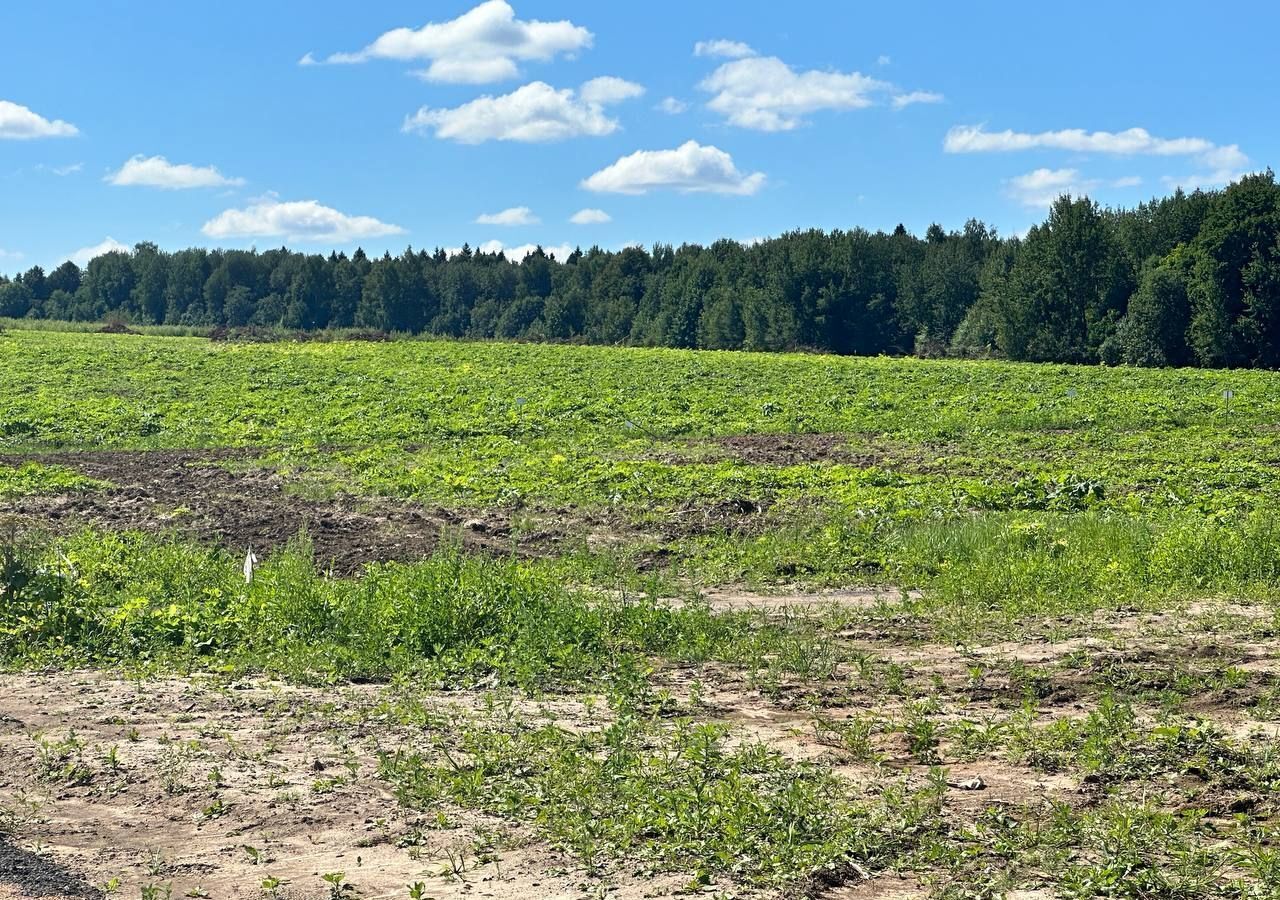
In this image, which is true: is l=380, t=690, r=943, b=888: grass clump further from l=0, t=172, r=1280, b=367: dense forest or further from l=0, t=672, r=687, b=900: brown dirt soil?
l=0, t=172, r=1280, b=367: dense forest

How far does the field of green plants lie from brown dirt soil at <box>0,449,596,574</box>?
0.32 ft

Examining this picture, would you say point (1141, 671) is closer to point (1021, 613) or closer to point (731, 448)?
point (1021, 613)

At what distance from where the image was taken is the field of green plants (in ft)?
17.2

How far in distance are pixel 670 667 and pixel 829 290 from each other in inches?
2950

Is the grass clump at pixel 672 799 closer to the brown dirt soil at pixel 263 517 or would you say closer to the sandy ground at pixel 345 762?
the sandy ground at pixel 345 762

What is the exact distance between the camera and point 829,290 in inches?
3204

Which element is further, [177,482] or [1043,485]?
[177,482]

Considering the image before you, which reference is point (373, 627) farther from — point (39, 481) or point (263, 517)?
point (39, 481)

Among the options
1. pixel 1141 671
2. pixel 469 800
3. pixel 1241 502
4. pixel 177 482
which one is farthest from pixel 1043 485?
pixel 177 482

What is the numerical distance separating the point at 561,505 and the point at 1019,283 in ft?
166

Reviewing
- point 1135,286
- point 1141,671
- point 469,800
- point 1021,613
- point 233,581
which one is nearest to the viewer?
point 469,800

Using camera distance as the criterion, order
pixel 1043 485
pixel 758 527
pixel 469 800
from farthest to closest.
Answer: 1. pixel 1043 485
2. pixel 758 527
3. pixel 469 800

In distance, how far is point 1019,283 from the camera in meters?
61.7

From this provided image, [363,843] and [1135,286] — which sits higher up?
[1135,286]
